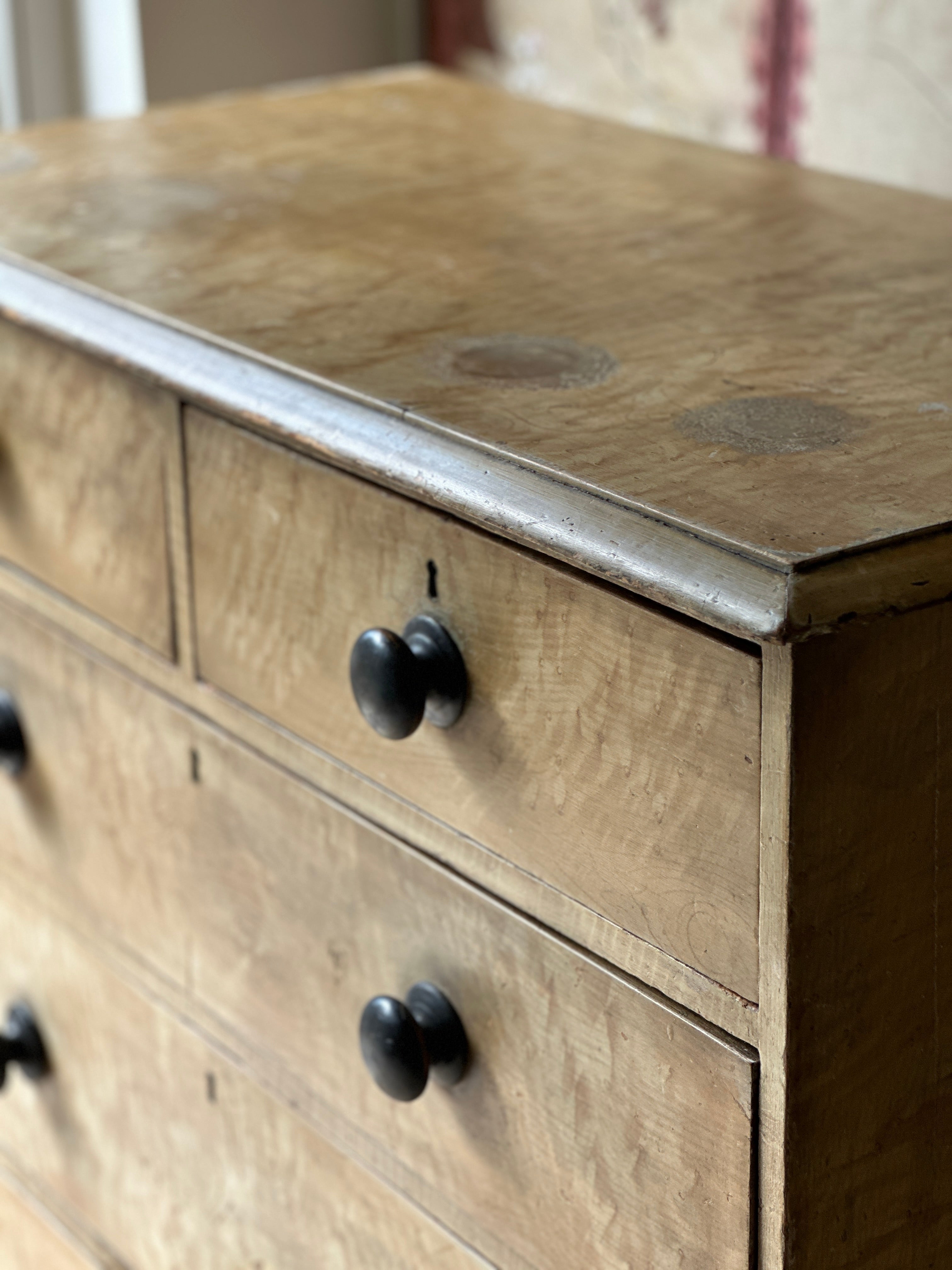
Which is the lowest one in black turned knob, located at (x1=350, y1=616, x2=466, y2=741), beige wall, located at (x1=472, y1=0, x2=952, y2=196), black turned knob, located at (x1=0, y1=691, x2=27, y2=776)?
black turned knob, located at (x1=0, y1=691, x2=27, y2=776)

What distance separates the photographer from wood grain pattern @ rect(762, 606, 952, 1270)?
47cm

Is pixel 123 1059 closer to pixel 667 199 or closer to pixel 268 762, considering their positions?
pixel 268 762

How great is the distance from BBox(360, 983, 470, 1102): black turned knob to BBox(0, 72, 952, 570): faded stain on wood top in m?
0.23

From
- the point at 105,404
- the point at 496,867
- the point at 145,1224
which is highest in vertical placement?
the point at 105,404

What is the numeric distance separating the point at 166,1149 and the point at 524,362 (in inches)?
19.2

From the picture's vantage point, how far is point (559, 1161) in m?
0.60

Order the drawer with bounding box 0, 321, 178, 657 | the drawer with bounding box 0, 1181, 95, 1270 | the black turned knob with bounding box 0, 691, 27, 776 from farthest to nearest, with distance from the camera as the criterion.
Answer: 1. the drawer with bounding box 0, 1181, 95, 1270
2. the black turned knob with bounding box 0, 691, 27, 776
3. the drawer with bounding box 0, 321, 178, 657

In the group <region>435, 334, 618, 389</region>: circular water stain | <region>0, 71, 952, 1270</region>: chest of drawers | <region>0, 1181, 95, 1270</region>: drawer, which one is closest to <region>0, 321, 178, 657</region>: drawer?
<region>0, 71, 952, 1270</region>: chest of drawers

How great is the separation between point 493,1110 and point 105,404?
0.36m

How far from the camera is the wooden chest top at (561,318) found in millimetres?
480

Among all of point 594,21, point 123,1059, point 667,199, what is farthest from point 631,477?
point 594,21

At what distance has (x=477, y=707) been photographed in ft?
1.90

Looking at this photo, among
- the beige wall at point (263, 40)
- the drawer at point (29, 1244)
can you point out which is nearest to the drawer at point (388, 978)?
the drawer at point (29, 1244)

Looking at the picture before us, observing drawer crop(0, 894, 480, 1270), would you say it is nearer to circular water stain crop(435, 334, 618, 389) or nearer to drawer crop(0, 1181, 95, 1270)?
drawer crop(0, 1181, 95, 1270)
